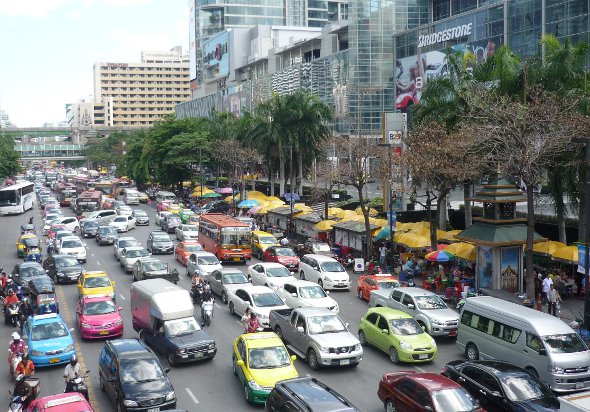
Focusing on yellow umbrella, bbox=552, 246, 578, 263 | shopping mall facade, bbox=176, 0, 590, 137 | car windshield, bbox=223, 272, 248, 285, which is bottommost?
car windshield, bbox=223, 272, 248, 285

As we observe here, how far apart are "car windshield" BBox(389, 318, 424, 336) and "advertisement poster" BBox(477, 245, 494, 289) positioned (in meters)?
9.96

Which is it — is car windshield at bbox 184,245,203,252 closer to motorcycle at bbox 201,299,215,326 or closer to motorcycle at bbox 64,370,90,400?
motorcycle at bbox 201,299,215,326

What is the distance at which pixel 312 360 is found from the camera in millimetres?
20250

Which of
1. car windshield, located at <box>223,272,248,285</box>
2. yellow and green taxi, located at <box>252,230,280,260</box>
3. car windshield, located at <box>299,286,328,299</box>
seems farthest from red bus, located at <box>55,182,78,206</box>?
car windshield, located at <box>299,286,328,299</box>

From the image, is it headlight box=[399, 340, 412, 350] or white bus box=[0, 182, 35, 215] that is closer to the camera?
headlight box=[399, 340, 412, 350]

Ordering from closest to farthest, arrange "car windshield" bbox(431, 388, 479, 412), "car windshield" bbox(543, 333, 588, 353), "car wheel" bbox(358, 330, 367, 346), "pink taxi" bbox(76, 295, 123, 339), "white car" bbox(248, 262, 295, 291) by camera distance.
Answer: "car windshield" bbox(431, 388, 479, 412) < "car windshield" bbox(543, 333, 588, 353) < "car wheel" bbox(358, 330, 367, 346) < "pink taxi" bbox(76, 295, 123, 339) < "white car" bbox(248, 262, 295, 291)

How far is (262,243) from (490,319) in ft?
77.6

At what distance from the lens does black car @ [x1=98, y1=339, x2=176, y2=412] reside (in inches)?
628

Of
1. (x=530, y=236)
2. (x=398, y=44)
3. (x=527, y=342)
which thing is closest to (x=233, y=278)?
(x=530, y=236)

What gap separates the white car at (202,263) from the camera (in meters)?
34.5

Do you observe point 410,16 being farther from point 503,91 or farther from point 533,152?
point 533,152

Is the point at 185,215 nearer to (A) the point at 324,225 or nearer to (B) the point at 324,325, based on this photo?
(A) the point at 324,225

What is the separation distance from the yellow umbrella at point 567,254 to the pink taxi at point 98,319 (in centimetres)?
1936

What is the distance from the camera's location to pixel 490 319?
2055 cm
